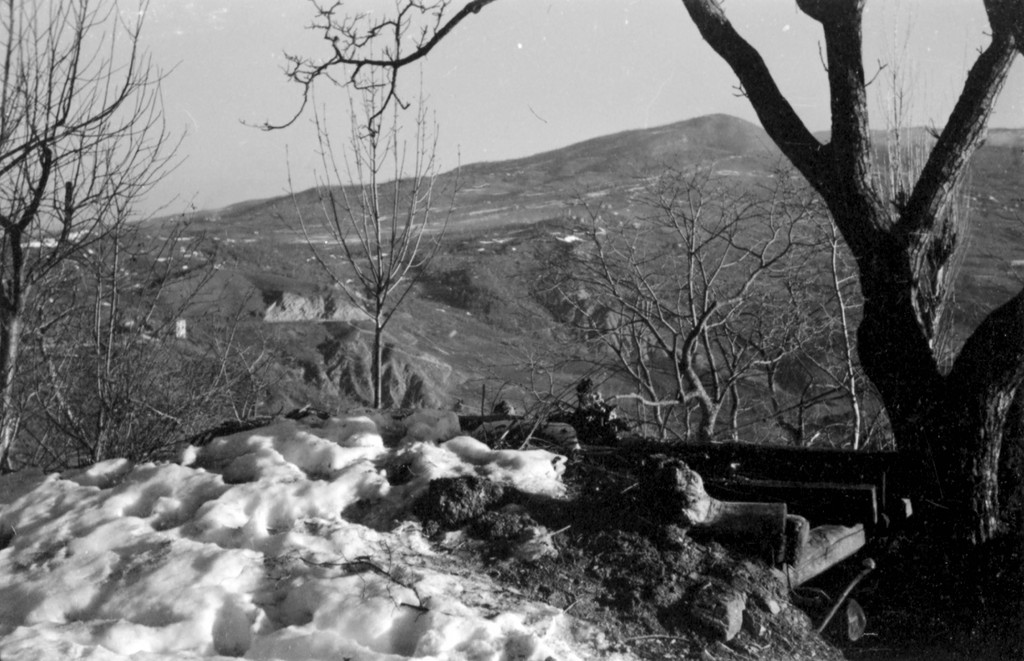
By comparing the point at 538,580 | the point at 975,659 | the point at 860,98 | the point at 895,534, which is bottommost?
the point at 975,659

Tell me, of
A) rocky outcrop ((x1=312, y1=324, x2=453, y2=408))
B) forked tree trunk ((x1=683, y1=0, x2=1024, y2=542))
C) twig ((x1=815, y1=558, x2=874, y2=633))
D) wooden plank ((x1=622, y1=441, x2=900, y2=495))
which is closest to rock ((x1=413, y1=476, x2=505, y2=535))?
wooden plank ((x1=622, y1=441, x2=900, y2=495))

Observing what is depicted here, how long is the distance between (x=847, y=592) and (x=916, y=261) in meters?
2.11

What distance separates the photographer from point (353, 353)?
21.0 metres

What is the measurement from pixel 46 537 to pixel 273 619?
4.17 ft

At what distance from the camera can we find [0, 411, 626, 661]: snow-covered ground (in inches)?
125

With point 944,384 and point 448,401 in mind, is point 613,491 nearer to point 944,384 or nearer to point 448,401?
point 944,384

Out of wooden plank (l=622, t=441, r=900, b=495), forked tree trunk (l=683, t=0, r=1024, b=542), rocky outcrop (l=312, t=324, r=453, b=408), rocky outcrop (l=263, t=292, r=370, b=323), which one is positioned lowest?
rocky outcrop (l=312, t=324, r=453, b=408)

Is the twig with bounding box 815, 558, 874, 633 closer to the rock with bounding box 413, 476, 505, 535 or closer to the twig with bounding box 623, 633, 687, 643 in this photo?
the twig with bounding box 623, 633, 687, 643

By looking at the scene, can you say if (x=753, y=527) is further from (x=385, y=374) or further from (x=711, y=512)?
(x=385, y=374)

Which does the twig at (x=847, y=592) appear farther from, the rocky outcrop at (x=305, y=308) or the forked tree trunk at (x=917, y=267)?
the rocky outcrop at (x=305, y=308)

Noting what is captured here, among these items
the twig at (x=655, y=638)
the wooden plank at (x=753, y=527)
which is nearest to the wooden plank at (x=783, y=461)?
the wooden plank at (x=753, y=527)

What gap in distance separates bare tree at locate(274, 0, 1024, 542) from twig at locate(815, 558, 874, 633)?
2.80 ft

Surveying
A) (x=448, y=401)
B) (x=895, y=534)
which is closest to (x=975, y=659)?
(x=895, y=534)

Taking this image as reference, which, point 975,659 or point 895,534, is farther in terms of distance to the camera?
point 895,534
